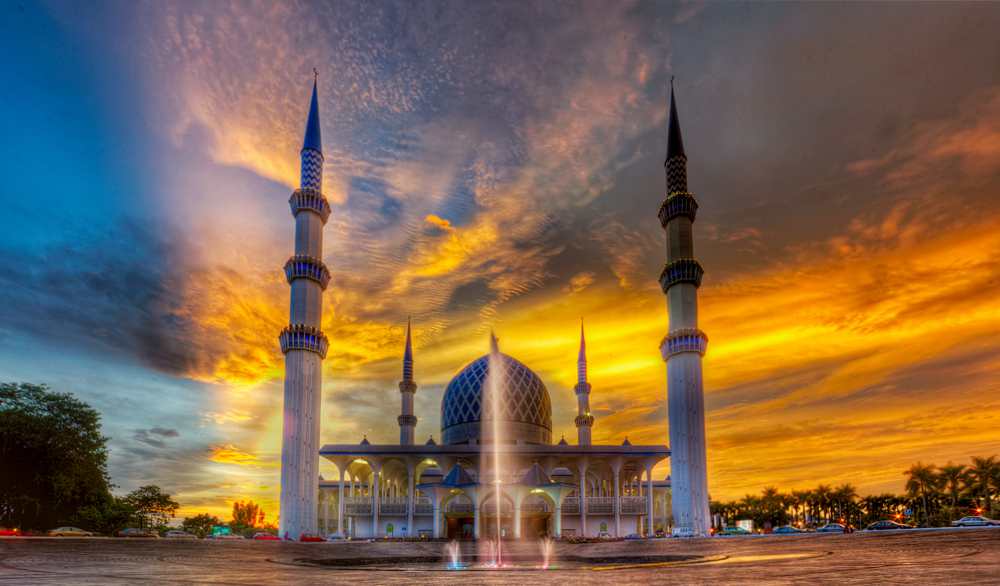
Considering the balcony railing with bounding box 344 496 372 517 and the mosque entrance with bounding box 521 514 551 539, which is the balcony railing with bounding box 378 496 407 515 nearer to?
the balcony railing with bounding box 344 496 372 517

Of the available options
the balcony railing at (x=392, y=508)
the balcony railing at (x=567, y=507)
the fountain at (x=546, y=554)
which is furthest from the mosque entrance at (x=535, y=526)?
the fountain at (x=546, y=554)

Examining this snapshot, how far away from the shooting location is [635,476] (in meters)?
59.7

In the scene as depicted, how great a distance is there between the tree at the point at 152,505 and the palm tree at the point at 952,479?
2586 inches

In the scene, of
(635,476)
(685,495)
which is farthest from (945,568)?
(635,476)

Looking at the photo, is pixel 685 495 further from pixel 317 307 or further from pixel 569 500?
pixel 317 307

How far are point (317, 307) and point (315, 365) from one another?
429cm

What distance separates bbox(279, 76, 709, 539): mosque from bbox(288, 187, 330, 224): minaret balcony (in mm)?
107

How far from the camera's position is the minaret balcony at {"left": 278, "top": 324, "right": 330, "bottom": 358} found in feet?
151

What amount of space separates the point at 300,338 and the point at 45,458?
17.0 meters

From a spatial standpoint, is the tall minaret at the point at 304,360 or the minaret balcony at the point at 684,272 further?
the minaret balcony at the point at 684,272

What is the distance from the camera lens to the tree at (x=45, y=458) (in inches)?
1608

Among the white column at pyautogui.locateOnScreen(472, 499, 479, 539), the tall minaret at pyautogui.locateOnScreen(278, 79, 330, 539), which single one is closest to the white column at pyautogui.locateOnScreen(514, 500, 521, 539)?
the white column at pyautogui.locateOnScreen(472, 499, 479, 539)

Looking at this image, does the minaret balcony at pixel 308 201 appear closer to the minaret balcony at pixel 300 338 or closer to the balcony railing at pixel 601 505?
the minaret balcony at pixel 300 338

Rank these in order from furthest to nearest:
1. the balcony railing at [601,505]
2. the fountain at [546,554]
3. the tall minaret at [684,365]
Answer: the balcony railing at [601,505] < the tall minaret at [684,365] < the fountain at [546,554]
